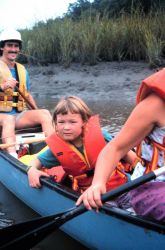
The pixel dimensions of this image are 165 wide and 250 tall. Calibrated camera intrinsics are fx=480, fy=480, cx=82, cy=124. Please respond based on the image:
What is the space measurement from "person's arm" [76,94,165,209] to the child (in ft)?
3.32

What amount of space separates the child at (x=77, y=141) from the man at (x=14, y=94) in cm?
178

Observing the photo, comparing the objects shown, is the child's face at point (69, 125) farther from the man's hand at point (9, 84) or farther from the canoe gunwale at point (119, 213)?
the man's hand at point (9, 84)

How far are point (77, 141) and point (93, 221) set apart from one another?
667 millimetres

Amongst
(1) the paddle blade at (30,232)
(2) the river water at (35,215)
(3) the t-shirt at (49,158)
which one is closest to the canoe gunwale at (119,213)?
(3) the t-shirt at (49,158)

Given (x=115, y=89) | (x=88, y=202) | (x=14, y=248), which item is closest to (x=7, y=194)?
(x=14, y=248)

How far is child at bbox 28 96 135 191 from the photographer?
3.47 m

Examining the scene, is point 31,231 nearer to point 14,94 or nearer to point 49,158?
point 49,158

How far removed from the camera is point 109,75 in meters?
10.6

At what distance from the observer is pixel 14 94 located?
5715 millimetres

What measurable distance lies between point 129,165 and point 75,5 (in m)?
20.7

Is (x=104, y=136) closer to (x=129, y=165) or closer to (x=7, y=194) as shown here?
(x=129, y=165)

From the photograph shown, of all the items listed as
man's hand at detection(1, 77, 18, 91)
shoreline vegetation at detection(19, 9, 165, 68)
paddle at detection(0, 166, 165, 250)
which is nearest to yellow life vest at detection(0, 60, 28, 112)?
man's hand at detection(1, 77, 18, 91)

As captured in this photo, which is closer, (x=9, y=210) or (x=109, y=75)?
(x=9, y=210)


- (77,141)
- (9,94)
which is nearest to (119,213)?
(77,141)
